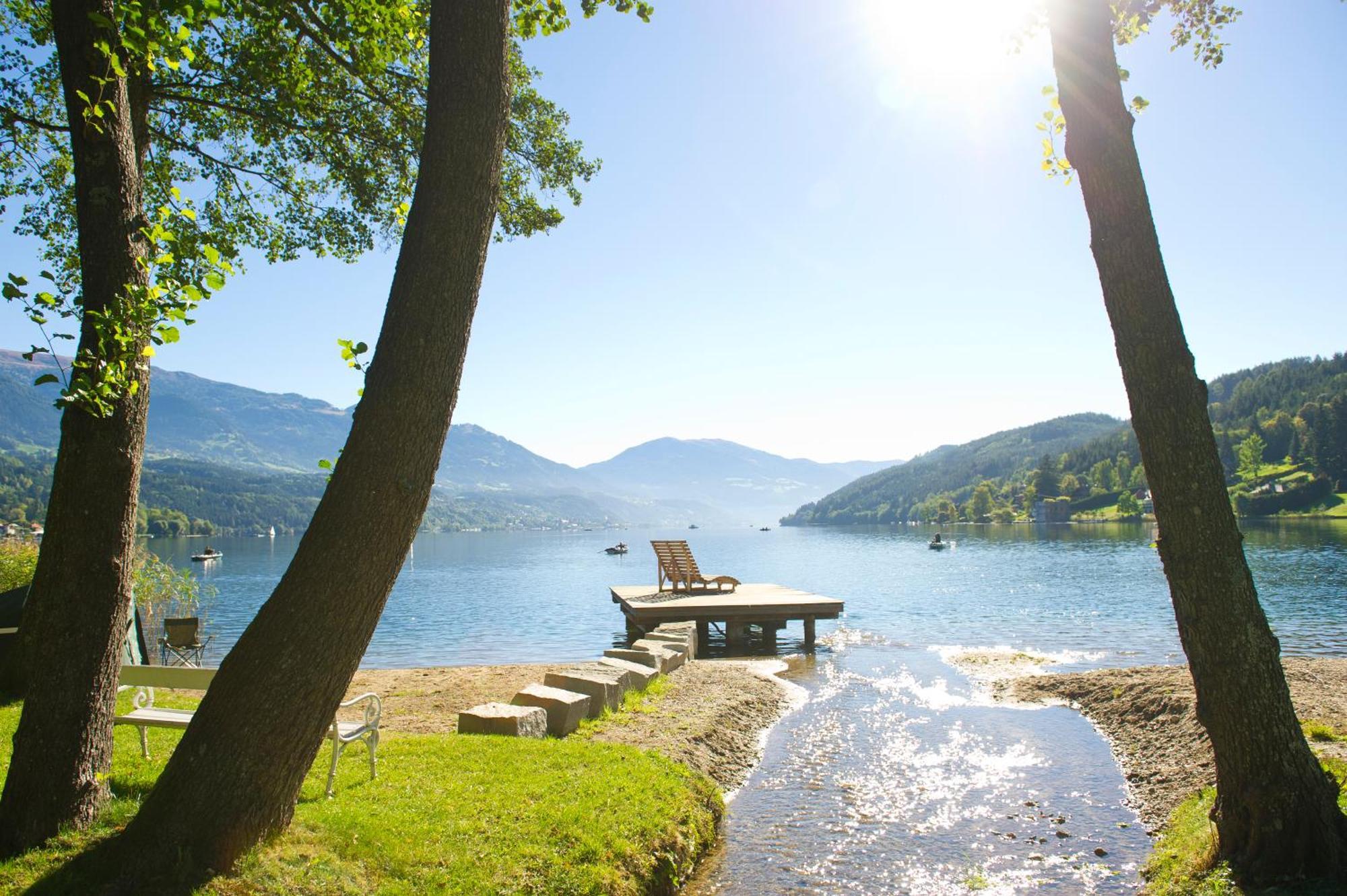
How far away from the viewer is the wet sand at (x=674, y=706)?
30.2ft

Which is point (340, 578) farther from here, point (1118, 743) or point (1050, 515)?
point (1050, 515)

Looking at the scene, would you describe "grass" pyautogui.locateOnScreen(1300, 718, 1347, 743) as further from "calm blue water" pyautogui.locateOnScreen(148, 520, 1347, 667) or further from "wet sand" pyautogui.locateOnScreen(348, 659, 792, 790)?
"calm blue water" pyautogui.locateOnScreen(148, 520, 1347, 667)

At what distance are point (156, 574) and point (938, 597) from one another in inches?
1192

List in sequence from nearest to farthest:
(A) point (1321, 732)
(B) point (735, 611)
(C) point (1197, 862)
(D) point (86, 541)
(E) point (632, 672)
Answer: (D) point (86, 541) → (C) point (1197, 862) → (A) point (1321, 732) → (E) point (632, 672) → (B) point (735, 611)

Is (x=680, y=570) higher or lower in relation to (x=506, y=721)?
higher

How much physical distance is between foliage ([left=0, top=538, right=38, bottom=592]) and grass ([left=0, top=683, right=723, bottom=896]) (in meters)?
8.15

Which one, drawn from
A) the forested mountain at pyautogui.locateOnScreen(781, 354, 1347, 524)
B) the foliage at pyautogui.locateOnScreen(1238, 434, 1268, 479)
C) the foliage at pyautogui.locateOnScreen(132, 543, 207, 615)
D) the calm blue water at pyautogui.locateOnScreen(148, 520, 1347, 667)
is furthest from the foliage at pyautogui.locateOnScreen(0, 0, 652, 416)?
the foliage at pyautogui.locateOnScreen(1238, 434, 1268, 479)

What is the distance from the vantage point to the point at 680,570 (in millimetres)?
24562

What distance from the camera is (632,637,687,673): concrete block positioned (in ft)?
44.9

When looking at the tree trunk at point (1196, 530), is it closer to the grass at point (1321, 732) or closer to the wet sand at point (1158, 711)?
the wet sand at point (1158, 711)

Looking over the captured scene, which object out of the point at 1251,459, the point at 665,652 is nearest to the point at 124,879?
the point at 665,652

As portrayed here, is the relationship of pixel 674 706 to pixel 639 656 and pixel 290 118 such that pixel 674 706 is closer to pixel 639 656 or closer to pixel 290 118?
pixel 639 656

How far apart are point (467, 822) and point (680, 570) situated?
62.5ft

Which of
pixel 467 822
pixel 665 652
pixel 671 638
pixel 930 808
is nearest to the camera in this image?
pixel 467 822
